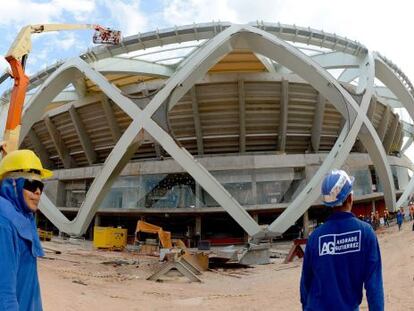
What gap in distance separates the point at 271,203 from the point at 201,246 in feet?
22.1

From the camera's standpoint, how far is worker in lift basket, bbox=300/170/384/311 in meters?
2.09

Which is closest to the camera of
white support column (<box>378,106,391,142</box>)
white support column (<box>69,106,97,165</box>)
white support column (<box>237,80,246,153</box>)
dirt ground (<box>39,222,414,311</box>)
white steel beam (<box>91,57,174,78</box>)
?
dirt ground (<box>39,222,414,311</box>)

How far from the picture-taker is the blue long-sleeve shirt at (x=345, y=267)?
209cm

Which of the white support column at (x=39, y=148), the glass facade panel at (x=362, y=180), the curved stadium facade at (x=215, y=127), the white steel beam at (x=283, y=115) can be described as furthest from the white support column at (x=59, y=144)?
the glass facade panel at (x=362, y=180)

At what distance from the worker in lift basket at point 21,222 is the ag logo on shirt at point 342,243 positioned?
5.40 ft

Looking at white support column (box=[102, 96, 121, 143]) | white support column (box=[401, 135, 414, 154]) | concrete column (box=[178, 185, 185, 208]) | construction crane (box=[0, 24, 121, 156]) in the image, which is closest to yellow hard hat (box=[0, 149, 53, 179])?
construction crane (box=[0, 24, 121, 156])

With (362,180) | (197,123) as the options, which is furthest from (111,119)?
(362,180)

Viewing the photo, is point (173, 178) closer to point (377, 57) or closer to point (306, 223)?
point (306, 223)

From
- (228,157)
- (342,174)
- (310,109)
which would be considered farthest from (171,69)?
(342,174)

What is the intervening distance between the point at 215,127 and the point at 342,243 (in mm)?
27362

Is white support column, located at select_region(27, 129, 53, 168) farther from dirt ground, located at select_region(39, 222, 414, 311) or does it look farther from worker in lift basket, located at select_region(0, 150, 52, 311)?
worker in lift basket, located at select_region(0, 150, 52, 311)

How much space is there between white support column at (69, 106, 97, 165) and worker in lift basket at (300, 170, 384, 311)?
1171 inches

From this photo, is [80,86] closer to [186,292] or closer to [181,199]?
[181,199]

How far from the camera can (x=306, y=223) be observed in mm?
28359
